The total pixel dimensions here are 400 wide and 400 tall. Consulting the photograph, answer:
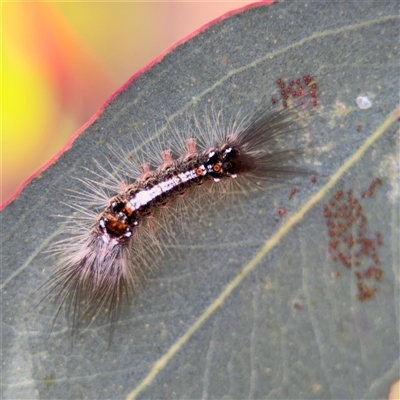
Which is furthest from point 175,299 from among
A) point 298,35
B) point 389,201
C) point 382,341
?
point 298,35

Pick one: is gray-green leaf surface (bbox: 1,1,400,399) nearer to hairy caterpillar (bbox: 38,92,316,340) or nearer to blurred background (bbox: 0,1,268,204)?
hairy caterpillar (bbox: 38,92,316,340)

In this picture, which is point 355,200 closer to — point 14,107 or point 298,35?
point 298,35

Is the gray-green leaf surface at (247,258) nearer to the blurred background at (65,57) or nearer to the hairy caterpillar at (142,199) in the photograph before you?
the hairy caterpillar at (142,199)

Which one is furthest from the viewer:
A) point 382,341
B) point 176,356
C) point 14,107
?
point 14,107

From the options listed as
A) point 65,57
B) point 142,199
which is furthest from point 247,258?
point 65,57

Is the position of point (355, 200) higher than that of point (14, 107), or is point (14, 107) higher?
point (14, 107)

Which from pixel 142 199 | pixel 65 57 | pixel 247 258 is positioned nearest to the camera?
pixel 247 258

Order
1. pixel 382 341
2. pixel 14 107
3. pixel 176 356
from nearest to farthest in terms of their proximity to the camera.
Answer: pixel 382 341 < pixel 176 356 < pixel 14 107

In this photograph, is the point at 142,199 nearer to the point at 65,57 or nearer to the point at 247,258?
the point at 247,258
